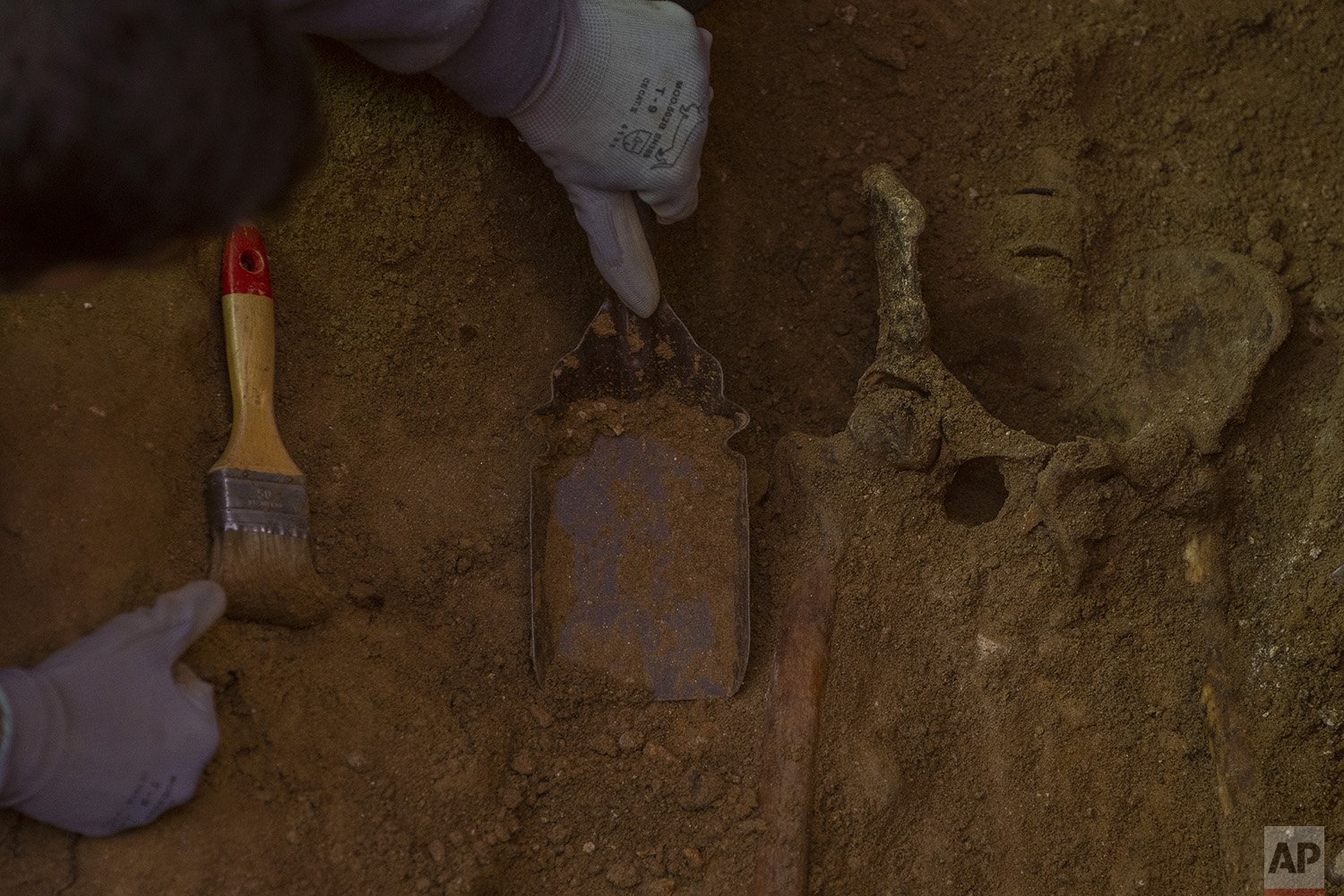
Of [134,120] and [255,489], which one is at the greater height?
[134,120]

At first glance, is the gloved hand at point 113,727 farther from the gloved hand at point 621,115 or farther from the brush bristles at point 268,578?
the gloved hand at point 621,115

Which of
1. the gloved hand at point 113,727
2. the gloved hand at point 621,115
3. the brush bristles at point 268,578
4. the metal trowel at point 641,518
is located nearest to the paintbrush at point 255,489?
the brush bristles at point 268,578

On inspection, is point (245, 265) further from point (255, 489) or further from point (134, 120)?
point (134, 120)

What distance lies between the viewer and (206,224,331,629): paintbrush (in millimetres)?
2027

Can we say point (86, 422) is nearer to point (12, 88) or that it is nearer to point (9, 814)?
point (9, 814)

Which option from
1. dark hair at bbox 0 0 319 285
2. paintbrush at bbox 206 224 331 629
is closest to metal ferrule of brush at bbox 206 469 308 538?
paintbrush at bbox 206 224 331 629

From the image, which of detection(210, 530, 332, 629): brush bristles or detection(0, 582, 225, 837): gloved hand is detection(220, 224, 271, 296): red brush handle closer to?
detection(210, 530, 332, 629): brush bristles

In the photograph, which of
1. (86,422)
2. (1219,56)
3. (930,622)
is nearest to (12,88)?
(86,422)

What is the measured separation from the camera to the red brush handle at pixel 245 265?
2143mm

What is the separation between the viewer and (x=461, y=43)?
6.95ft

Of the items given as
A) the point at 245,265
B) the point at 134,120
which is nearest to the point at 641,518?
the point at 245,265

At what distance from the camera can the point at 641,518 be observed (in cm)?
238

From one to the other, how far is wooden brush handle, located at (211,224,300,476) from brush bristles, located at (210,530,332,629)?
14cm

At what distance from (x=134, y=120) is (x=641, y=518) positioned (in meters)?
1.32
